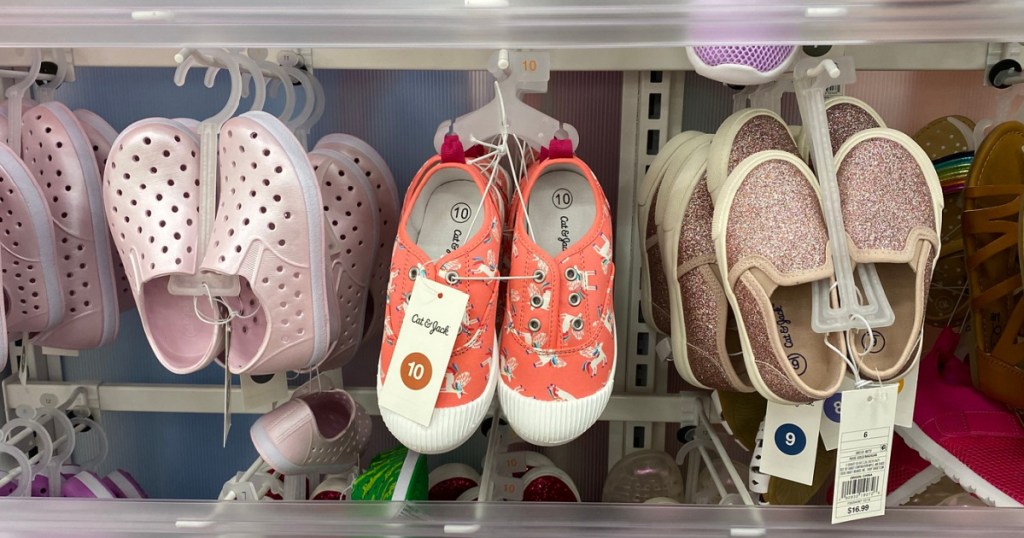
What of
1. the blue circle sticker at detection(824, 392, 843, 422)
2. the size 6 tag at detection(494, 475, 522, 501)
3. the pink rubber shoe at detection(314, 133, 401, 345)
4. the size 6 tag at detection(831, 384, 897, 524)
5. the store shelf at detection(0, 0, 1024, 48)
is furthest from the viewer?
the size 6 tag at detection(494, 475, 522, 501)

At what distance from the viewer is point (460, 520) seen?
0.66 m

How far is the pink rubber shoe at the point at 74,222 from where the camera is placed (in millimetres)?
763

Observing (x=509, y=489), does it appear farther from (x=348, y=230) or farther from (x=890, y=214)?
(x=890, y=214)

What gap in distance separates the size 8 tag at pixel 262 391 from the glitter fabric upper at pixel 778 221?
0.56 m

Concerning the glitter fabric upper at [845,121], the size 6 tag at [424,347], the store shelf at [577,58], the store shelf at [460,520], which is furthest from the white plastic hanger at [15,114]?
the glitter fabric upper at [845,121]

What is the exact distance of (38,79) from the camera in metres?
0.90

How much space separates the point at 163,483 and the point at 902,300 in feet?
4.02

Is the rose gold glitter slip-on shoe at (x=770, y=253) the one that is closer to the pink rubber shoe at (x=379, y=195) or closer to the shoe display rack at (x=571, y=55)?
the shoe display rack at (x=571, y=55)

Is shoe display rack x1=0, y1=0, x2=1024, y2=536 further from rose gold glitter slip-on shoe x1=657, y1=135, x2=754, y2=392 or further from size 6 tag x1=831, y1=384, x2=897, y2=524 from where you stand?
rose gold glitter slip-on shoe x1=657, y1=135, x2=754, y2=392

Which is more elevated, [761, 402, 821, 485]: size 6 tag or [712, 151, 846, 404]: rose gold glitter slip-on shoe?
[712, 151, 846, 404]: rose gold glitter slip-on shoe

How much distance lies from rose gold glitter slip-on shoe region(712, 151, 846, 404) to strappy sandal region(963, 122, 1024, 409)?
0.28 metres

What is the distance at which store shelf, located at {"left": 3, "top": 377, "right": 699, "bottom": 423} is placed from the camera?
1.04m

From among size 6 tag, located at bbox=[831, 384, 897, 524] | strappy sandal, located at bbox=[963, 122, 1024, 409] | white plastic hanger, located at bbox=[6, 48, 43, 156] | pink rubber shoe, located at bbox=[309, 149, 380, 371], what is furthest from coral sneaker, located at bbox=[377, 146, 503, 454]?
strappy sandal, located at bbox=[963, 122, 1024, 409]

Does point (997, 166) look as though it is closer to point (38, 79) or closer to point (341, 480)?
point (341, 480)
